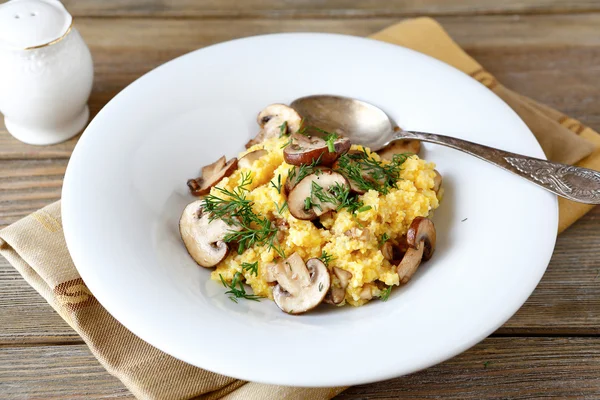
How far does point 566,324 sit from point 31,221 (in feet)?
6.15

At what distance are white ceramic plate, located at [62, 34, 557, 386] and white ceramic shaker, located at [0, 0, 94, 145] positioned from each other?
44 centimetres

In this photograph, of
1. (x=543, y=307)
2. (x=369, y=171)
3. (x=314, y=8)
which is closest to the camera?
(x=369, y=171)

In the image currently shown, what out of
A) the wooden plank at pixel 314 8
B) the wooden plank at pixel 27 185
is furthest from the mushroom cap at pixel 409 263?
the wooden plank at pixel 314 8

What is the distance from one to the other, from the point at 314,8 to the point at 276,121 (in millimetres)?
1395

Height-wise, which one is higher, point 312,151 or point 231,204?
point 312,151

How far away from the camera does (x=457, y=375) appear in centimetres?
204

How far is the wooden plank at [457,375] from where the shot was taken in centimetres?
199

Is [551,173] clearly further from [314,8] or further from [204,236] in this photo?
[314,8]

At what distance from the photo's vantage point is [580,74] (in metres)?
3.22

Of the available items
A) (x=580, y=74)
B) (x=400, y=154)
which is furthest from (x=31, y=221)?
(x=580, y=74)

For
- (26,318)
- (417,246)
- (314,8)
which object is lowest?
(26,318)

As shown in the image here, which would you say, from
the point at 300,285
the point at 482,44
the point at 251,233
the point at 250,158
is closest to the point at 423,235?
the point at 300,285

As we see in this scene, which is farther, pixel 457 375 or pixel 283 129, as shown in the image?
pixel 283 129

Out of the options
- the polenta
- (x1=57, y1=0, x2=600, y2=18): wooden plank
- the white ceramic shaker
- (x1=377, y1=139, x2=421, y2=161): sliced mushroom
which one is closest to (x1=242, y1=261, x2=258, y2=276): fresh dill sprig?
the polenta
